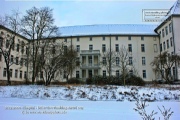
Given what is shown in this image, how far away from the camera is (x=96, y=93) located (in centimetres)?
899

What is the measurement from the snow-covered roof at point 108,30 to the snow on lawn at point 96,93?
1518 cm

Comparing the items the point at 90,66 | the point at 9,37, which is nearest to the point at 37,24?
the point at 9,37

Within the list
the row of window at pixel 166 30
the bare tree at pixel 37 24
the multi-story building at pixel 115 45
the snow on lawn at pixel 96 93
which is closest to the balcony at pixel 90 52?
the multi-story building at pixel 115 45

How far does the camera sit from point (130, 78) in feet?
37.6

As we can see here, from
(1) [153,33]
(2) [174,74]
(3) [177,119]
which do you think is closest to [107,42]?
(1) [153,33]

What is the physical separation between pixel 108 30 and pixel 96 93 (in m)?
17.0

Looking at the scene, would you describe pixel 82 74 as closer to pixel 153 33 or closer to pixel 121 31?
pixel 121 31

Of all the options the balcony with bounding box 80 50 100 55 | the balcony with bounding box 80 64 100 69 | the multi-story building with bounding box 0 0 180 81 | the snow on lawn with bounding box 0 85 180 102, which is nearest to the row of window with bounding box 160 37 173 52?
the multi-story building with bounding box 0 0 180 81

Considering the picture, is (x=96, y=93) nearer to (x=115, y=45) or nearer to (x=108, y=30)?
(x=115, y=45)

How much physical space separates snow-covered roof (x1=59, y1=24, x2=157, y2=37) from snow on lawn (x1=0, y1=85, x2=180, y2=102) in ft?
49.8

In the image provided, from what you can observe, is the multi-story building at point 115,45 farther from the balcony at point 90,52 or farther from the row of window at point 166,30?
the row of window at point 166,30

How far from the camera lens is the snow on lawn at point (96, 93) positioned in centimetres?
849

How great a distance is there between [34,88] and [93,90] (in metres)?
3.05

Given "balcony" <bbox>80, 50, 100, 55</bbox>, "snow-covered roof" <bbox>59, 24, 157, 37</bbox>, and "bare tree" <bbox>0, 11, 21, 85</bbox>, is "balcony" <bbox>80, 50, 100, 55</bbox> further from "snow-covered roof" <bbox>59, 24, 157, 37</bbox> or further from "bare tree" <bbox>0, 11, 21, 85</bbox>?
"bare tree" <bbox>0, 11, 21, 85</bbox>
